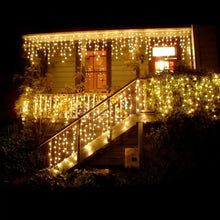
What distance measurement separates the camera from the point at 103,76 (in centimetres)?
1062

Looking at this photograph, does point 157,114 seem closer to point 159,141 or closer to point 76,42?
point 159,141

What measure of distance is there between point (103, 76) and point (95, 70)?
50cm

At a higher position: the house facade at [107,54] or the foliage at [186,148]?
the house facade at [107,54]

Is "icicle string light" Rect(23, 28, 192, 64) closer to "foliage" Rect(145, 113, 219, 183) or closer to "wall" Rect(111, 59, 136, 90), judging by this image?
"wall" Rect(111, 59, 136, 90)

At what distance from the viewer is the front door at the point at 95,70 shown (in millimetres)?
10508

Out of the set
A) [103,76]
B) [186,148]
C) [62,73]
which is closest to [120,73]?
[103,76]

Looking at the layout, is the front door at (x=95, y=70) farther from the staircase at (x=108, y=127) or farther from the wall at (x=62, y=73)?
the staircase at (x=108, y=127)

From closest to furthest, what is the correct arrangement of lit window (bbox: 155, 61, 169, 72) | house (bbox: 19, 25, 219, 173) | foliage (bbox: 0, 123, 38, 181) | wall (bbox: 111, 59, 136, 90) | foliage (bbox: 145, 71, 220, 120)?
foliage (bbox: 145, 71, 220, 120), foliage (bbox: 0, 123, 38, 181), house (bbox: 19, 25, 219, 173), lit window (bbox: 155, 61, 169, 72), wall (bbox: 111, 59, 136, 90)

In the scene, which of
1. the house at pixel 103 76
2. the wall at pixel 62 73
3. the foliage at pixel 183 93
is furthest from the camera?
the wall at pixel 62 73

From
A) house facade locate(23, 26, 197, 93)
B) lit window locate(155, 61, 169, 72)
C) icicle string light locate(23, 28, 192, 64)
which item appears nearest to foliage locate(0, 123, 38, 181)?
house facade locate(23, 26, 197, 93)

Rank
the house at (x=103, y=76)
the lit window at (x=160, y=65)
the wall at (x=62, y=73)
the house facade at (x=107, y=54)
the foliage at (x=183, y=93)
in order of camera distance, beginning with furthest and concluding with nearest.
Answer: the wall at (x=62, y=73), the lit window at (x=160, y=65), the house facade at (x=107, y=54), the house at (x=103, y=76), the foliage at (x=183, y=93)

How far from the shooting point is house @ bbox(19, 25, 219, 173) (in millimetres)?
7590

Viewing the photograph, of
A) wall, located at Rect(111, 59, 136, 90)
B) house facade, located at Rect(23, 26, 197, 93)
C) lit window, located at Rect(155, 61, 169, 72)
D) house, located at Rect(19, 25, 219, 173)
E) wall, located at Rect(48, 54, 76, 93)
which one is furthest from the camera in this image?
wall, located at Rect(48, 54, 76, 93)

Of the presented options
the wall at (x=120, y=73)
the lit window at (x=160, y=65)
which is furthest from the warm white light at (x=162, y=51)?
A: the wall at (x=120, y=73)
